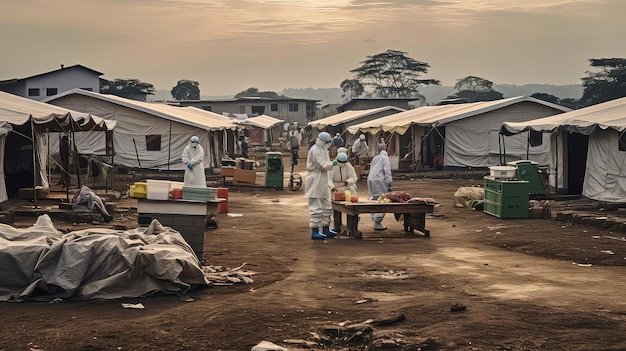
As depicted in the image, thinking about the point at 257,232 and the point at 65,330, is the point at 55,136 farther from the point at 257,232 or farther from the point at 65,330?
the point at 65,330

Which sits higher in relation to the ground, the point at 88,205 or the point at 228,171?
the point at 228,171

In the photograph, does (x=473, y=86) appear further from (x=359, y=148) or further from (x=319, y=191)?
(x=319, y=191)

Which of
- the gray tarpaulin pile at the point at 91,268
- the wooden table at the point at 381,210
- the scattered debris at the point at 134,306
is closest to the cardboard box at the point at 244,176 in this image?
the wooden table at the point at 381,210

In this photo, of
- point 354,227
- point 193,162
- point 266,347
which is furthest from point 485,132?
point 266,347

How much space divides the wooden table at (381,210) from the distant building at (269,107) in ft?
207

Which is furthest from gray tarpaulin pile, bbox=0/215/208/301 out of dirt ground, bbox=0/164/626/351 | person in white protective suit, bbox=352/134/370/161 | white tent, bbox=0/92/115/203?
person in white protective suit, bbox=352/134/370/161

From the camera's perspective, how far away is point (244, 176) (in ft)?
89.6

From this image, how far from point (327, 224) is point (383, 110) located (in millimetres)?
38655

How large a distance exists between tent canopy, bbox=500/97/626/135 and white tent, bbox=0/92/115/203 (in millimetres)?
11527

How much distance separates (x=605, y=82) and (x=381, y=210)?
205 feet

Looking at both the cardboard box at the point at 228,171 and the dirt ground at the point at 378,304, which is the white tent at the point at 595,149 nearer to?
the dirt ground at the point at 378,304

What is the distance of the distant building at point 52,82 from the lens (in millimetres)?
55531

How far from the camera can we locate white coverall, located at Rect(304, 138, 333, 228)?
1495 centimetres

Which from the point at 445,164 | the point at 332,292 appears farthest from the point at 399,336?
the point at 445,164
